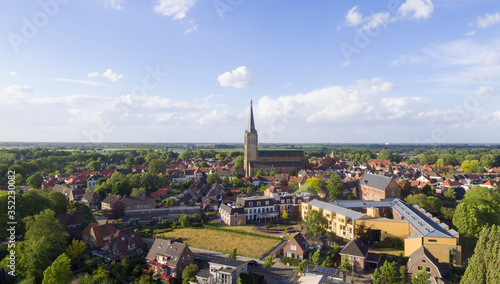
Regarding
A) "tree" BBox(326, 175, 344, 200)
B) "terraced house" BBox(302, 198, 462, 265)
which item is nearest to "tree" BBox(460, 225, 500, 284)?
"terraced house" BBox(302, 198, 462, 265)

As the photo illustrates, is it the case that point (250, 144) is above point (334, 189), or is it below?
above

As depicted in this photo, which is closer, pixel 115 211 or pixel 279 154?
pixel 115 211

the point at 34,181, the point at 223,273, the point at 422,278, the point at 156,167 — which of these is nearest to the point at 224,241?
the point at 223,273

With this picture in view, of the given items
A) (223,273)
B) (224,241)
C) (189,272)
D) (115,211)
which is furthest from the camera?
(115,211)

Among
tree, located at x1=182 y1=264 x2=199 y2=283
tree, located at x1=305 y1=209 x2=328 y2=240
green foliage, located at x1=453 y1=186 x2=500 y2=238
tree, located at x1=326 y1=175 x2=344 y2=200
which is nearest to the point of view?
tree, located at x1=182 y1=264 x2=199 y2=283

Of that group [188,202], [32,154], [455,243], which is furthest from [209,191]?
[32,154]

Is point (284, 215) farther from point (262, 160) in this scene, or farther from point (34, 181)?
point (34, 181)

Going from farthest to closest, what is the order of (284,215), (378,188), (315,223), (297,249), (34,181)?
(34,181)
(378,188)
(284,215)
(315,223)
(297,249)

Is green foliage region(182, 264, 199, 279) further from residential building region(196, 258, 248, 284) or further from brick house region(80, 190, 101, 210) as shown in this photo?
brick house region(80, 190, 101, 210)
